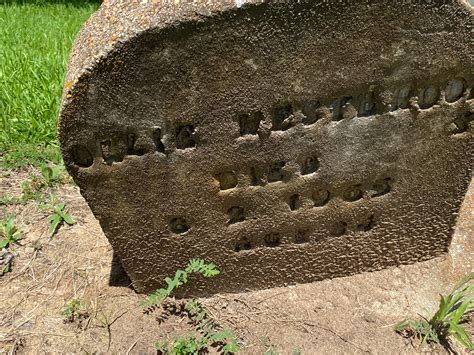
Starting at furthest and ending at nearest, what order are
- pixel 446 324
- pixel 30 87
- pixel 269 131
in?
pixel 30 87 < pixel 446 324 < pixel 269 131

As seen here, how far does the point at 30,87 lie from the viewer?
3.35 meters

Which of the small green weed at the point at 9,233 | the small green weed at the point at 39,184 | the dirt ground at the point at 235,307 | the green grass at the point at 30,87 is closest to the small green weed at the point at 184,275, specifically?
the dirt ground at the point at 235,307

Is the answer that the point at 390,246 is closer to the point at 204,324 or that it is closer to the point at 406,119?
the point at 406,119

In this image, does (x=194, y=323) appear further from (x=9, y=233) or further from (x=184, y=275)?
(x=9, y=233)

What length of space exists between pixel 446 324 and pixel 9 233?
211 centimetres

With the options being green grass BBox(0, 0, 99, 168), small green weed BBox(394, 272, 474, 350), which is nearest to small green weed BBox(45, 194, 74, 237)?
green grass BBox(0, 0, 99, 168)

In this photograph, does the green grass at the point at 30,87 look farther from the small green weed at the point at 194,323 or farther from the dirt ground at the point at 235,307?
the small green weed at the point at 194,323

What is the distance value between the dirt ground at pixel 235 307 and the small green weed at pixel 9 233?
0.05 m

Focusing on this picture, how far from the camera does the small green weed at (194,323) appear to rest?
1794 millimetres

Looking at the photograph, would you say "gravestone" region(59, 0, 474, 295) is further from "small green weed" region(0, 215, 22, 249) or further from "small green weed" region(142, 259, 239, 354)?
"small green weed" region(0, 215, 22, 249)

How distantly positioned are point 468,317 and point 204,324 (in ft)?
3.71

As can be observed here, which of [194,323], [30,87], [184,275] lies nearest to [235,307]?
[194,323]

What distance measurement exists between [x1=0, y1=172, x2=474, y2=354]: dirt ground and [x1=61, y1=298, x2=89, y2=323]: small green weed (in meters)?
0.02

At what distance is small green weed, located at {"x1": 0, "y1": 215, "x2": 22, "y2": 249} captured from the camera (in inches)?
89.7
